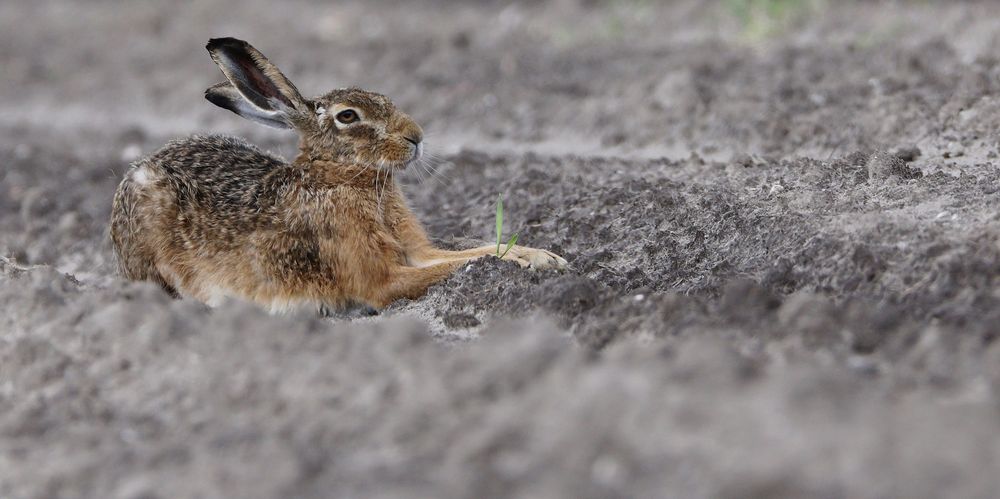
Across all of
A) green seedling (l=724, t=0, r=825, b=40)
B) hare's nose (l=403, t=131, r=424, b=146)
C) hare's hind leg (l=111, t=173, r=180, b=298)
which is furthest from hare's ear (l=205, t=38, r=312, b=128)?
green seedling (l=724, t=0, r=825, b=40)

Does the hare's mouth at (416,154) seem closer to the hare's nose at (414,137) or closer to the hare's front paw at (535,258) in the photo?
the hare's nose at (414,137)

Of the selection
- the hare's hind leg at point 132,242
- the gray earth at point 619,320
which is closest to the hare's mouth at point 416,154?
the gray earth at point 619,320

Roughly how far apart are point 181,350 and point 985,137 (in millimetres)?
4660

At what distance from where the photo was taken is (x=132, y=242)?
5586 mm

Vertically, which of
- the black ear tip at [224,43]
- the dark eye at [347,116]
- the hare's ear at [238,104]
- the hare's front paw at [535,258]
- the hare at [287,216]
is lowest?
the hare's front paw at [535,258]

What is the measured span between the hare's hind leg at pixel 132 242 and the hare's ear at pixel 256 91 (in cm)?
65

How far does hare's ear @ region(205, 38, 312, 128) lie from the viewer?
5.74m

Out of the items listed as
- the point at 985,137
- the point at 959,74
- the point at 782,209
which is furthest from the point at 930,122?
the point at 782,209

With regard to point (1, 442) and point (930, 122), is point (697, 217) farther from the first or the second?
point (1, 442)

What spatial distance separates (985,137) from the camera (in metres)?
6.52

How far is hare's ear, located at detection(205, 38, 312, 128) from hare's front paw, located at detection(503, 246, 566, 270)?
1329mm

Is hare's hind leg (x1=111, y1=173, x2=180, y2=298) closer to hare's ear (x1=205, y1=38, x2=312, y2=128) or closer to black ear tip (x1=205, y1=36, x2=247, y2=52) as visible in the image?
hare's ear (x1=205, y1=38, x2=312, y2=128)

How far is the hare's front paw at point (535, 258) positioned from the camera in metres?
5.45

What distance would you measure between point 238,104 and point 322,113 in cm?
44
